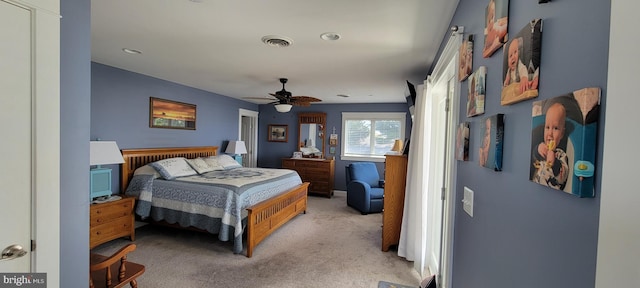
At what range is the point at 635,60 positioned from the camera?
1.23 ft

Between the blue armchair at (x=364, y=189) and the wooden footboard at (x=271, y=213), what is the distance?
1.04 meters

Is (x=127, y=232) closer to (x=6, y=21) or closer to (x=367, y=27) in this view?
(x=6, y=21)

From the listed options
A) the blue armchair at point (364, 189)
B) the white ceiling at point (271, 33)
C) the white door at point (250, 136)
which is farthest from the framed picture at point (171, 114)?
the blue armchair at point (364, 189)

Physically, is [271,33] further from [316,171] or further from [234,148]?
[316,171]

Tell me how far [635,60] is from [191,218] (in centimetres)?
373

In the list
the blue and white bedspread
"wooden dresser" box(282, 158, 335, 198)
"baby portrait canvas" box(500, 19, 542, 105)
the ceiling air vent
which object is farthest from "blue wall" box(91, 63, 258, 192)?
"baby portrait canvas" box(500, 19, 542, 105)

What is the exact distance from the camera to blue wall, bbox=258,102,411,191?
6.45 m

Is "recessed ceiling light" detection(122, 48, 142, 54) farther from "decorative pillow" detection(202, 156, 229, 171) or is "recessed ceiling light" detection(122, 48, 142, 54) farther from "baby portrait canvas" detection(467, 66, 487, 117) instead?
"baby portrait canvas" detection(467, 66, 487, 117)

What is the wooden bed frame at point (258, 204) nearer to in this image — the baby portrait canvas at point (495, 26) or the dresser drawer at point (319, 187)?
the dresser drawer at point (319, 187)

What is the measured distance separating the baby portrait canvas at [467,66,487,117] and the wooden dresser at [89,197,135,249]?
146 inches

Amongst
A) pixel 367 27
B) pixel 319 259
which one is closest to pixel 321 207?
pixel 319 259

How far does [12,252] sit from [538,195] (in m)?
1.85

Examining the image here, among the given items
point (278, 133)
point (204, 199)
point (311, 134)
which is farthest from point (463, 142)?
point (278, 133)

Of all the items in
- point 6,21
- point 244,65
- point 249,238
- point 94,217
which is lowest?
point 249,238
